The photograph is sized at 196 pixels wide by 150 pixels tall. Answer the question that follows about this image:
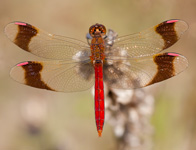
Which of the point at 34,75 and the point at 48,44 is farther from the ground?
the point at 48,44

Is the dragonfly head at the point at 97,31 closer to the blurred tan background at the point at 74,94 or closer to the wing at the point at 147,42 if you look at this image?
the wing at the point at 147,42

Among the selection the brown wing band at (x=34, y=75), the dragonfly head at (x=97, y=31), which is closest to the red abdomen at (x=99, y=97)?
the dragonfly head at (x=97, y=31)

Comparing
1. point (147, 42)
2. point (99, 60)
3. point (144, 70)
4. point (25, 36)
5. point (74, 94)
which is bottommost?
point (74, 94)

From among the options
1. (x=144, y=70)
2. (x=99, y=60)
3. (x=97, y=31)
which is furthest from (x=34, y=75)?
(x=144, y=70)

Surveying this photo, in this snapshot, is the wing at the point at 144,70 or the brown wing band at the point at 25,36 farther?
the brown wing band at the point at 25,36

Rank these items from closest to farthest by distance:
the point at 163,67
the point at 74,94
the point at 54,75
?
the point at 163,67 → the point at 54,75 → the point at 74,94

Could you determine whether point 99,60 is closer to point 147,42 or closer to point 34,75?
point 147,42

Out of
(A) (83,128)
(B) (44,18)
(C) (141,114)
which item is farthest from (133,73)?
(B) (44,18)

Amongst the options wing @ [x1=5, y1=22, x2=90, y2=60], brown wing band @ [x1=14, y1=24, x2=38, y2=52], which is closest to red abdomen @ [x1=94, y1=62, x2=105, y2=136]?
wing @ [x1=5, y1=22, x2=90, y2=60]
